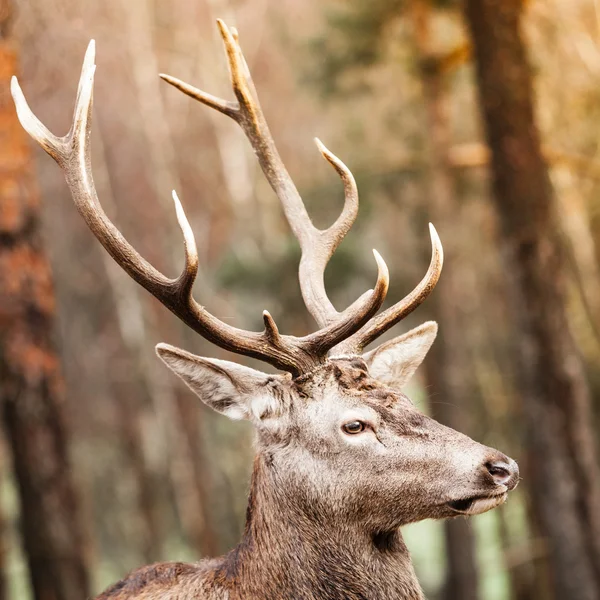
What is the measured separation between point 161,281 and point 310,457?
1.00 metres

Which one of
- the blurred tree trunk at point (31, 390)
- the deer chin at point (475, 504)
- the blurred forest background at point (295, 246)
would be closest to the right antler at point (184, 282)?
the blurred forest background at point (295, 246)

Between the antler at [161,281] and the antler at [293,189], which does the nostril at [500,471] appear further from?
the antler at [293,189]

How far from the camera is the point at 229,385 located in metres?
3.86

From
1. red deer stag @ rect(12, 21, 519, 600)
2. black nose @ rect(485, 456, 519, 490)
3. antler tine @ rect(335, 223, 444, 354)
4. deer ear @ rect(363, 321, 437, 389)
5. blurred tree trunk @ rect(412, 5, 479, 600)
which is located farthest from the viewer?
blurred tree trunk @ rect(412, 5, 479, 600)

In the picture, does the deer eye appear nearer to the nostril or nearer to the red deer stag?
the red deer stag

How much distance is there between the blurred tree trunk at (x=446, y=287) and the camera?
12555 millimetres

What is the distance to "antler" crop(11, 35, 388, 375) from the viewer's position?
371cm

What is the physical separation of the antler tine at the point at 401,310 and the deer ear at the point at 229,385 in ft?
1.41

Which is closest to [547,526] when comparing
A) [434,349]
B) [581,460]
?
[581,460]

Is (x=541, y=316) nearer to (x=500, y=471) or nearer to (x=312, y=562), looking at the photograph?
(x=500, y=471)

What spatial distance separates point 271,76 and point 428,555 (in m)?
13.7

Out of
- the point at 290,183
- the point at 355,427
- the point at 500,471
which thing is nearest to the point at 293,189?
the point at 290,183

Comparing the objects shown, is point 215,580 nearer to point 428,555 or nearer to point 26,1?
point 26,1

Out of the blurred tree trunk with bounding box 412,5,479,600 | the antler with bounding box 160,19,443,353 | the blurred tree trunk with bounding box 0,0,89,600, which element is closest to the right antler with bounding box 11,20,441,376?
the antler with bounding box 160,19,443,353
